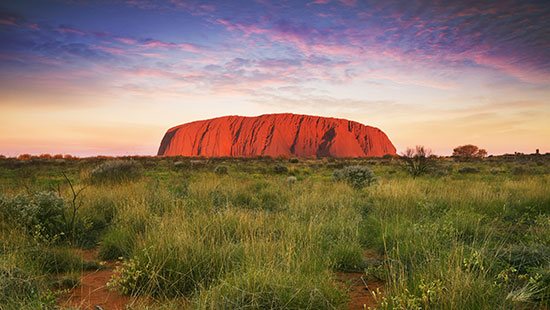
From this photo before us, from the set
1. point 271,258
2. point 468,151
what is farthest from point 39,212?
Answer: point 468,151

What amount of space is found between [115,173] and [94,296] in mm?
9726

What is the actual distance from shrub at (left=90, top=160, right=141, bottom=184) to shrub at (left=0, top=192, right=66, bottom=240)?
222 inches

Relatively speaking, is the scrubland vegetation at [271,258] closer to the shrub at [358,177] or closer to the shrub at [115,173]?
the shrub at [358,177]

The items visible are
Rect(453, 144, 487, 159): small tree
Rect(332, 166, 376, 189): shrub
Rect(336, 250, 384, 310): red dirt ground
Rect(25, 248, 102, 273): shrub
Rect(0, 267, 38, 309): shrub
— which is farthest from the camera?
Rect(453, 144, 487, 159): small tree

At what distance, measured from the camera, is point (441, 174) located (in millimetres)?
17156

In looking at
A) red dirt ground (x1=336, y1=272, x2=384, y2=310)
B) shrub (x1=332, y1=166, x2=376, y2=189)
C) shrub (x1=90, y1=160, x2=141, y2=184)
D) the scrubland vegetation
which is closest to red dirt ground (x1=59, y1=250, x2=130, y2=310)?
the scrubland vegetation

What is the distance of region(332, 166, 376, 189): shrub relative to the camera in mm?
11383

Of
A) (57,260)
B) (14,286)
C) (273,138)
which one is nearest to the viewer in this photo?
(14,286)

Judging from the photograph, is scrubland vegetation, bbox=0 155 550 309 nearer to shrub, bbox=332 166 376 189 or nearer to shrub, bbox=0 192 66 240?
shrub, bbox=0 192 66 240

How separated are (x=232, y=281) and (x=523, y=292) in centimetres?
277

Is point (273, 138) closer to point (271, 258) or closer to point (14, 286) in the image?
point (271, 258)

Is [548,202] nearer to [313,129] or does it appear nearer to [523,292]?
[523,292]

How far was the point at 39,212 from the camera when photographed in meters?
5.11

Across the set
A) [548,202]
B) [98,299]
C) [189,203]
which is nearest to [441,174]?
[548,202]
